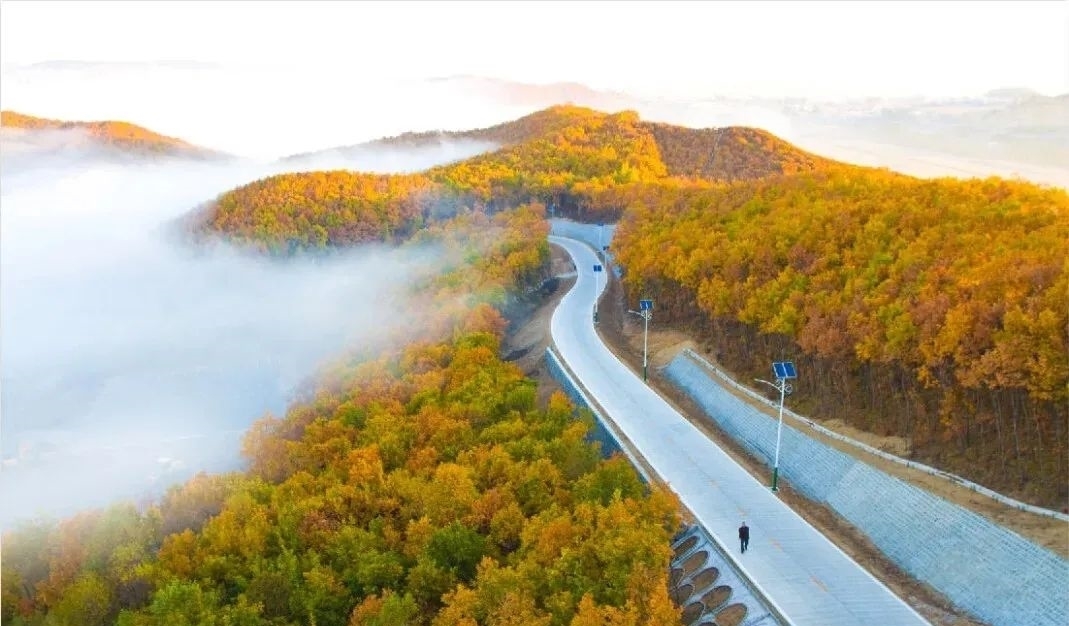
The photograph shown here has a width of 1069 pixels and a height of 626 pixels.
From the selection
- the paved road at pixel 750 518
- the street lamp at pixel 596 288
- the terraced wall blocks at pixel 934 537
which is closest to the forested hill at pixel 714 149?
the street lamp at pixel 596 288

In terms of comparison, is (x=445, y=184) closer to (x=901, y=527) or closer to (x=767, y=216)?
(x=767, y=216)

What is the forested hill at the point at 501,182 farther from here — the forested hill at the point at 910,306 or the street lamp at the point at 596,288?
the forested hill at the point at 910,306

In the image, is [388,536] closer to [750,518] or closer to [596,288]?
[750,518]

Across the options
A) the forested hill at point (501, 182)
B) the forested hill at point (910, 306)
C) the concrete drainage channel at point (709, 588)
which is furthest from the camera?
the forested hill at point (501, 182)

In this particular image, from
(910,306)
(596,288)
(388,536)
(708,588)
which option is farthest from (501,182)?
(708,588)

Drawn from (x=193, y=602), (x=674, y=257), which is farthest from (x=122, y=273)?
(x=193, y=602)

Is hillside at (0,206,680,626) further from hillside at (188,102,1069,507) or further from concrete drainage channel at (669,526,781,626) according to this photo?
hillside at (188,102,1069,507)
